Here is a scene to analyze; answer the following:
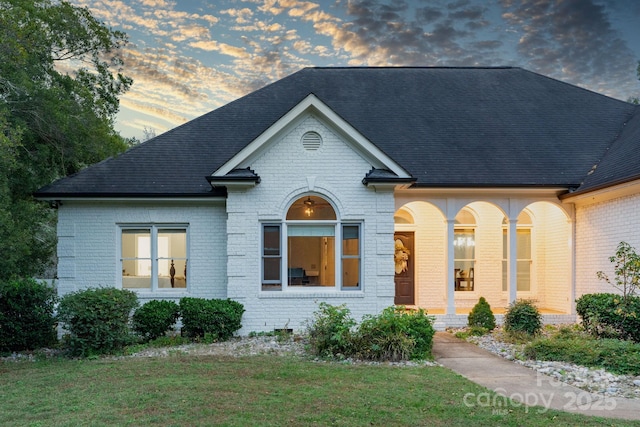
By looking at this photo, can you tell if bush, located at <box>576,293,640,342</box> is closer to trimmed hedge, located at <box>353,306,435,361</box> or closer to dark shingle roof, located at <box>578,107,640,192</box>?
dark shingle roof, located at <box>578,107,640,192</box>

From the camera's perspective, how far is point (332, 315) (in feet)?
34.4

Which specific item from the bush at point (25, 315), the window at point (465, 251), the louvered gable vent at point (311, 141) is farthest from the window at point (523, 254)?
the bush at point (25, 315)

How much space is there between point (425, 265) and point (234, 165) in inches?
274

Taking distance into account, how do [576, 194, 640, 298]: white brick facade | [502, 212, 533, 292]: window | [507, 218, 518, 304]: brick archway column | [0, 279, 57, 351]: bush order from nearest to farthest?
1. [0, 279, 57, 351]: bush
2. [576, 194, 640, 298]: white brick facade
3. [507, 218, 518, 304]: brick archway column
4. [502, 212, 533, 292]: window

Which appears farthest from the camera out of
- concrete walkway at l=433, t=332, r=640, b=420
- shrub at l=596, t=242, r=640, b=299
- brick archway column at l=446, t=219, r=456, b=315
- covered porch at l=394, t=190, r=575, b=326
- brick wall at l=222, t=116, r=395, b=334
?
covered porch at l=394, t=190, r=575, b=326

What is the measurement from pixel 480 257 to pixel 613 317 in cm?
543

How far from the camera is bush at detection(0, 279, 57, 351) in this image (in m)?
11.4

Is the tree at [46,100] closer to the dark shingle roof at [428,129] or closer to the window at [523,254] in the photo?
the dark shingle roof at [428,129]

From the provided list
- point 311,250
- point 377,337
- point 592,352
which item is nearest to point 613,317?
point 592,352

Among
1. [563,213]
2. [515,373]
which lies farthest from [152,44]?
[515,373]

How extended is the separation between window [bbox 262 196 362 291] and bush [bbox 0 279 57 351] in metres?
4.88

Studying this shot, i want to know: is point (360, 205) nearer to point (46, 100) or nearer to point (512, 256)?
→ point (512, 256)

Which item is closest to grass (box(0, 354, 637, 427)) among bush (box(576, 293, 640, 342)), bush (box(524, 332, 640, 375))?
bush (box(524, 332, 640, 375))

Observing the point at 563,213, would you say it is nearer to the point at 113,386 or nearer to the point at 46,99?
the point at 113,386
